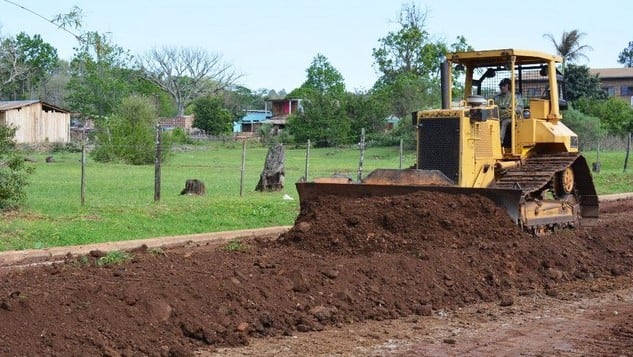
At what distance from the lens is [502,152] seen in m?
13.8

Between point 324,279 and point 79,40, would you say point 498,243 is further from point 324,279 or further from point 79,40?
point 79,40

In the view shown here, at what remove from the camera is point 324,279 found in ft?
29.6

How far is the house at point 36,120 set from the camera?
53.6m

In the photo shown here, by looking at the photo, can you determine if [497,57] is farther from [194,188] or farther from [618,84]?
[618,84]

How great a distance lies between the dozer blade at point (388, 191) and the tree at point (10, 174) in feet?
18.2

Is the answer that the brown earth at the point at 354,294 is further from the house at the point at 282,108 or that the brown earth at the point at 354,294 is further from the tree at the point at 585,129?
the house at the point at 282,108

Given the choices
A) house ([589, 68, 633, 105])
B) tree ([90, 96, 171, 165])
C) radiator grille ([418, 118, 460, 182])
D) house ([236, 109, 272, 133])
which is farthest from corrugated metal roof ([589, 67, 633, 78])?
radiator grille ([418, 118, 460, 182])

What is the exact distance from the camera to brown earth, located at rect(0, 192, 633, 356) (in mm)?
7270

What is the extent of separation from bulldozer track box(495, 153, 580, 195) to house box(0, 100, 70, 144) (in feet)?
143

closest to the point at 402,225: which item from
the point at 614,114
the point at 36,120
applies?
the point at 614,114

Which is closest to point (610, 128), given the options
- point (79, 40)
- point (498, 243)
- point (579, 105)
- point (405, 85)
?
point (579, 105)

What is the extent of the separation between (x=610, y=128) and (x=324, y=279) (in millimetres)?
48720

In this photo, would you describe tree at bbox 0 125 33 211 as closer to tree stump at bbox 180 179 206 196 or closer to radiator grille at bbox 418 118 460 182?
tree stump at bbox 180 179 206 196

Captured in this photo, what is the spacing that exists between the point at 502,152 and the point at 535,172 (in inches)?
33.6
